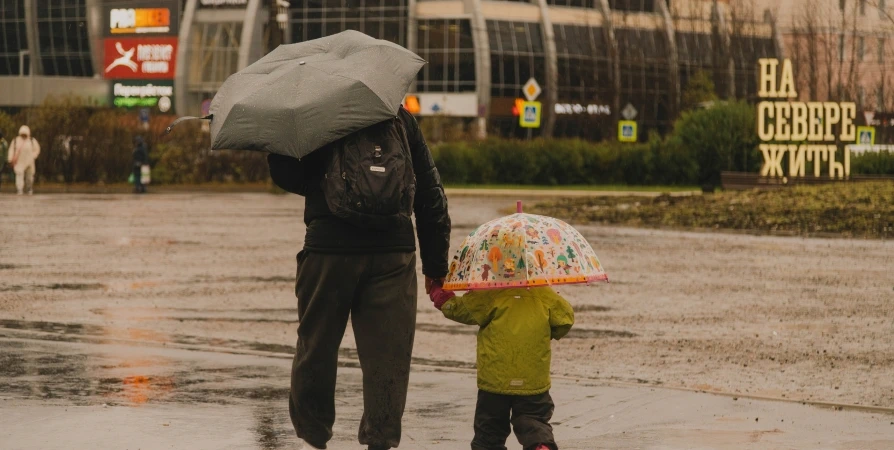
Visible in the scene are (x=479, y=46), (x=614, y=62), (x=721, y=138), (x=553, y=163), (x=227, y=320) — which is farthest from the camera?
(x=479, y=46)

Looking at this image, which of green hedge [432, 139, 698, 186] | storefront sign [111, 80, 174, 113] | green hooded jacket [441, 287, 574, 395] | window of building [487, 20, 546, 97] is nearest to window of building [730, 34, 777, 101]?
window of building [487, 20, 546, 97]

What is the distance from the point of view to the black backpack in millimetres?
5398

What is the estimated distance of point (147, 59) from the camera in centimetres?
8519

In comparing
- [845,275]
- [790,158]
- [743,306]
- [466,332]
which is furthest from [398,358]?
[790,158]

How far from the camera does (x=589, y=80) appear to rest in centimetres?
7150

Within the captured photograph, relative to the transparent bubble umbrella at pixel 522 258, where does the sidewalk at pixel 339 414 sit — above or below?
below

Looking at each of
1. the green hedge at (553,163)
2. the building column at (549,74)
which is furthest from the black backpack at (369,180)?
the building column at (549,74)

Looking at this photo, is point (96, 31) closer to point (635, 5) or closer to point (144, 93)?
point (144, 93)

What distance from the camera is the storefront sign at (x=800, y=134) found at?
36188 millimetres

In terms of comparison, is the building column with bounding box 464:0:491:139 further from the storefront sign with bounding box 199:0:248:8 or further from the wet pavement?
the wet pavement

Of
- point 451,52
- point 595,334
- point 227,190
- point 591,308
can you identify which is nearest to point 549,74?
point 451,52

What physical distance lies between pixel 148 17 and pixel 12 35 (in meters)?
11.2

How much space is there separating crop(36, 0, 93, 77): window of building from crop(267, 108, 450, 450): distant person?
85.5 m

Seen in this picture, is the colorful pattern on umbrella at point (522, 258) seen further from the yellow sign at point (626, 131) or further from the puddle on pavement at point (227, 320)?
the yellow sign at point (626, 131)
